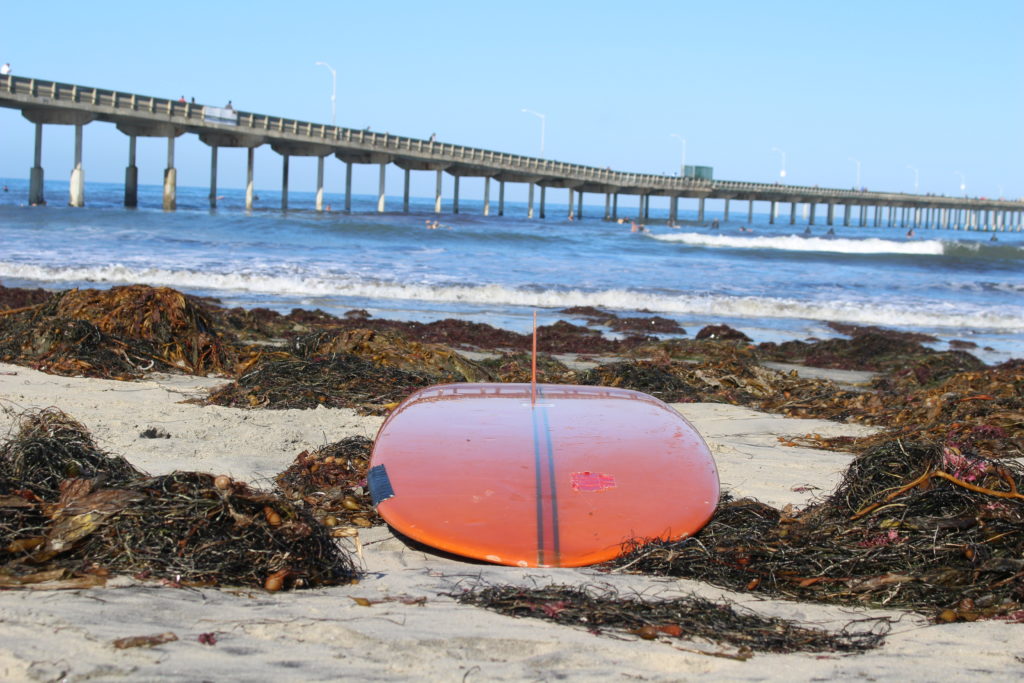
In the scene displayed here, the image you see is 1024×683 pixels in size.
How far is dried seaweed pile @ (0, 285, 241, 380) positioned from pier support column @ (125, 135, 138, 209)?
34.4 m

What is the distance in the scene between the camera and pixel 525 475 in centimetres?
431

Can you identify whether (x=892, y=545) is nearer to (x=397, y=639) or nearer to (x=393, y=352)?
(x=397, y=639)

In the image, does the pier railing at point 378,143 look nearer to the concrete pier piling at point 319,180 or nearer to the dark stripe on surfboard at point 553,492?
the concrete pier piling at point 319,180

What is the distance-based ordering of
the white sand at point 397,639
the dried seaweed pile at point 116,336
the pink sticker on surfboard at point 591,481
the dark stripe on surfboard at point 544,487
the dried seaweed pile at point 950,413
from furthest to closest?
the dried seaweed pile at point 116,336
the dried seaweed pile at point 950,413
the pink sticker on surfboard at point 591,481
the dark stripe on surfboard at point 544,487
the white sand at point 397,639

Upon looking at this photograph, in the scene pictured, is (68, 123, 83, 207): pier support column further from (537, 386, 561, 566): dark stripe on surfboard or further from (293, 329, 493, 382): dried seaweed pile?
(537, 386, 561, 566): dark stripe on surfboard

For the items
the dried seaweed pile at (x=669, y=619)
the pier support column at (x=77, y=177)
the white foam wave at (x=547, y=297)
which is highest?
the pier support column at (x=77, y=177)

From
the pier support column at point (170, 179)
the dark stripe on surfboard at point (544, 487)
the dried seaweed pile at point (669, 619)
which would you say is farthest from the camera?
the pier support column at point (170, 179)

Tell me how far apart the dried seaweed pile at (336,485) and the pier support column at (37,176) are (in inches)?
1510

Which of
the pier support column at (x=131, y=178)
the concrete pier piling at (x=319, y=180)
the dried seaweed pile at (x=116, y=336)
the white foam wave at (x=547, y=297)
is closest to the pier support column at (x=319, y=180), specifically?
the concrete pier piling at (x=319, y=180)

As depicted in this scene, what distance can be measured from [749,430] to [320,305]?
38.7ft

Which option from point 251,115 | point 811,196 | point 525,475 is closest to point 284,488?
point 525,475

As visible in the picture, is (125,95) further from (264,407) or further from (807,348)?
(264,407)

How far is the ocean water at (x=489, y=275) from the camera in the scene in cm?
1927

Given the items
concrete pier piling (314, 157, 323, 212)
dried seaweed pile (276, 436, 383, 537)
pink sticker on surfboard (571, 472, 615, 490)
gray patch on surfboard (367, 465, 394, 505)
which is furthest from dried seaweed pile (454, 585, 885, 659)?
concrete pier piling (314, 157, 323, 212)
